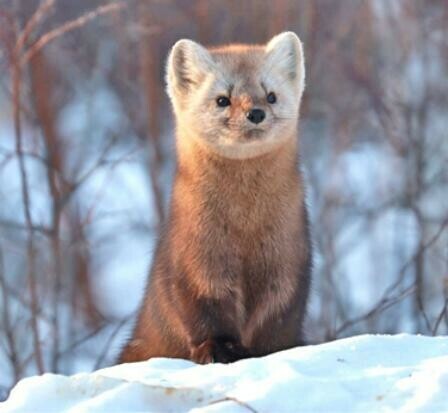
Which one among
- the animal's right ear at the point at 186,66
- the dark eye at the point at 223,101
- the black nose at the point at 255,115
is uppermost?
the animal's right ear at the point at 186,66

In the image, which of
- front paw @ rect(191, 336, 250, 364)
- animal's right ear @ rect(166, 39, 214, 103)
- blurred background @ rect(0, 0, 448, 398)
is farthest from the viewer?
blurred background @ rect(0, 0, 448, 398)

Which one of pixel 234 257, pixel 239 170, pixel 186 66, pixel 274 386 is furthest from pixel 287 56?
pixel 274 386

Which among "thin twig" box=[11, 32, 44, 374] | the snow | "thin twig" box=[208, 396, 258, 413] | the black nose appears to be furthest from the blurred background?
"thin twig" box=[208, 396, 258, 413]

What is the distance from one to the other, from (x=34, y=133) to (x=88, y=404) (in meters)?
6.63

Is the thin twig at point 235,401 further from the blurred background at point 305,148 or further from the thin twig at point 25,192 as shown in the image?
the blurred background at point 305,148

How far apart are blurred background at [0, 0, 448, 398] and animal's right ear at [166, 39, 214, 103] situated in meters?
2.95

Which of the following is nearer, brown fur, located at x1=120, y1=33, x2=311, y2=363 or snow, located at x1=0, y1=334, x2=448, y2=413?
snow, located at x1=0, y1=334, x2=448, y2=413

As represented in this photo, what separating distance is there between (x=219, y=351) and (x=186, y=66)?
5.58 feet

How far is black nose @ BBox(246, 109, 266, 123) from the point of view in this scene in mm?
6844

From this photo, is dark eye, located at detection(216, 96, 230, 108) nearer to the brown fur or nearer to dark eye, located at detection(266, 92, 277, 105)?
the brown fur

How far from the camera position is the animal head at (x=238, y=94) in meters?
6.91

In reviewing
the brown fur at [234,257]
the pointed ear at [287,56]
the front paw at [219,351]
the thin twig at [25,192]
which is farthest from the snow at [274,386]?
the thin twig at [25,192]

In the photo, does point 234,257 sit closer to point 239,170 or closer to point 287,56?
point 239,170

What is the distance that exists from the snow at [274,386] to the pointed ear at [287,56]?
7.01ft
